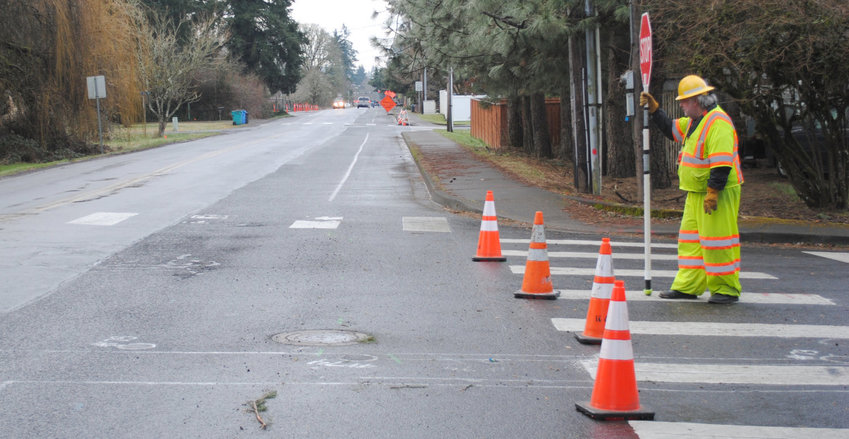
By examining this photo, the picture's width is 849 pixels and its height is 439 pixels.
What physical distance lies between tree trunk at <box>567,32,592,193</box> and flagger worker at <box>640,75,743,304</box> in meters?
8.54

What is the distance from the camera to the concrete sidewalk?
491 inches

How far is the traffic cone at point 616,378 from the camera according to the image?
5055 mm

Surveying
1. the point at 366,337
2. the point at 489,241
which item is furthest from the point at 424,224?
the point at 366,337

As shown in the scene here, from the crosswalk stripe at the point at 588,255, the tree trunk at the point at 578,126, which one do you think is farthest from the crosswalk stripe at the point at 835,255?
the tree trunk at the point at 578,126

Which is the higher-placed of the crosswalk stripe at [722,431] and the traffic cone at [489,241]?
the traffic cone at [489,241]

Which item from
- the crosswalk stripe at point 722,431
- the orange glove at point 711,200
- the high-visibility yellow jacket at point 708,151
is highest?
the high-visibility yellow jacket at point 708,151

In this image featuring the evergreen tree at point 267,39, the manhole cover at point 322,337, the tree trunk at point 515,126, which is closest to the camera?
the manhole cover at point 322,337

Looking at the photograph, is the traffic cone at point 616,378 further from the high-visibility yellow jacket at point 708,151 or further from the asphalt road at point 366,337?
the high-visibility yellow jacket at point 708,151

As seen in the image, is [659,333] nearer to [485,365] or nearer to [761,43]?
[485,365]

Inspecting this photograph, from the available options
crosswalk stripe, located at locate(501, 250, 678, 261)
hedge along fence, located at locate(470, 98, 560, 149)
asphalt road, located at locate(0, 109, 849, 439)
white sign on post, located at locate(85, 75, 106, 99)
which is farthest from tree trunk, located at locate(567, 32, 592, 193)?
white sign on post, located at locate(85, 75, 106, 99)

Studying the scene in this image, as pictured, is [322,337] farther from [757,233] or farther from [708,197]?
[757,233]

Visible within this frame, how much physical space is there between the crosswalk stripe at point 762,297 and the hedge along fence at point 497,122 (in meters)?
19.4

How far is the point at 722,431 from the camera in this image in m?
4.89

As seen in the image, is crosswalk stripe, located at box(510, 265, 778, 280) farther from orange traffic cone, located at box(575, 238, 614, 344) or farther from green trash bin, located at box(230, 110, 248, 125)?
green trash bin, located at box(230, 110, 248, 125)
